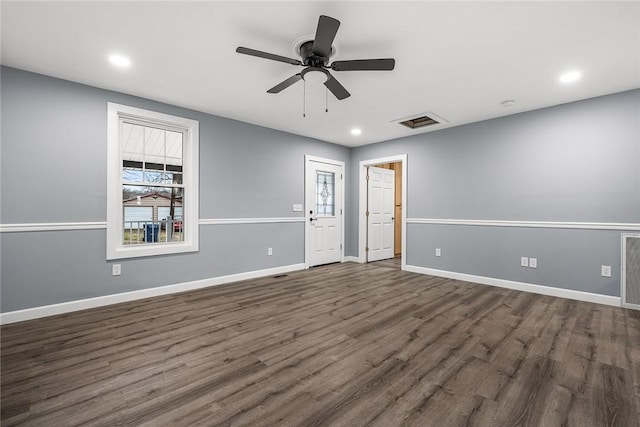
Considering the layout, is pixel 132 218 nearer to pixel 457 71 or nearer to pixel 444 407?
pixel 444 407

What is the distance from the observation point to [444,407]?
1598 millimetres

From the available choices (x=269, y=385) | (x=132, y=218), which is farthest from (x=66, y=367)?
(x=132, y=218)

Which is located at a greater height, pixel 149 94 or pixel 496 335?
pixel 149 94

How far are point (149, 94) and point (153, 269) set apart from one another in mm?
2191

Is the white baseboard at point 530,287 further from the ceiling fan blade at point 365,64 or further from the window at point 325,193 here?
the ceiling fan blade at point 365,64

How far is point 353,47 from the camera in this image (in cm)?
241

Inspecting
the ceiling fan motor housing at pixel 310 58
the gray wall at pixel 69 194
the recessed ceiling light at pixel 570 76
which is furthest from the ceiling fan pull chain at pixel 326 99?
the recessed ceiling light at pixel 570 76

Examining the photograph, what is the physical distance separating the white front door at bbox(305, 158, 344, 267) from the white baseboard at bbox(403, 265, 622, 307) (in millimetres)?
1744

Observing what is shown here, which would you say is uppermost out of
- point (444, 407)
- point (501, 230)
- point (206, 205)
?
point (206, 205)

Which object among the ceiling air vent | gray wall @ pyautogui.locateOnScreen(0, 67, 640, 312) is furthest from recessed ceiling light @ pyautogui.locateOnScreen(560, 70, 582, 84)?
the ceiling air vent

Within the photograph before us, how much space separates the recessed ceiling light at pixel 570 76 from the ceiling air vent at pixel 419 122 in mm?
1567

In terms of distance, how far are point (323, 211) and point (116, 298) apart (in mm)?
3620

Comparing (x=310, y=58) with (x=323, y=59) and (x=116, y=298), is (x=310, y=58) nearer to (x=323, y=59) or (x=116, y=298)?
(x=323, y=59)

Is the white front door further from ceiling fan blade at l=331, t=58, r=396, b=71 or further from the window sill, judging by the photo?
ceiling fan blade at l=331, t=58, r=396, b=71
